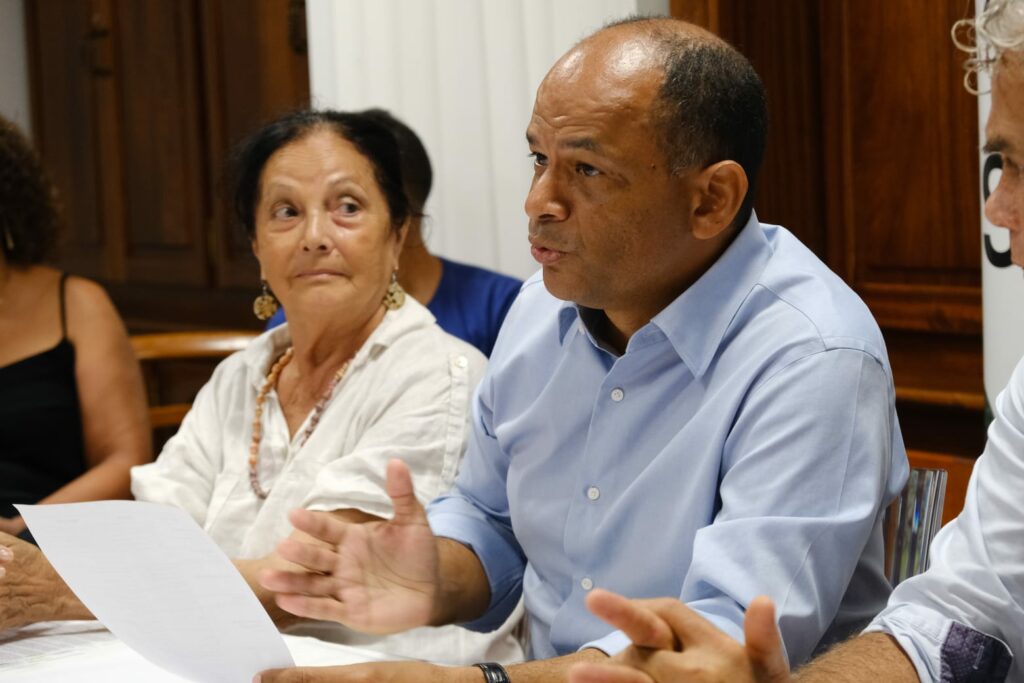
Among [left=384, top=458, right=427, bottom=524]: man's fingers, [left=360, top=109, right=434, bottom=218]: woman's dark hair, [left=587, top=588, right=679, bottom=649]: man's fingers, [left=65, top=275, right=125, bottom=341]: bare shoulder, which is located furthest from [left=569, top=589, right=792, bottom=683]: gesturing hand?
[left=65, top=275, right=125, bottom=341]: bare shoulder

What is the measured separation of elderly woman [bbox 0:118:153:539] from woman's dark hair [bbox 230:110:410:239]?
1.80ft

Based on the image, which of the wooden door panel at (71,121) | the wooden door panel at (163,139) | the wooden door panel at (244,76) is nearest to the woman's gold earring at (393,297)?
the wooden door panel at (244,76)

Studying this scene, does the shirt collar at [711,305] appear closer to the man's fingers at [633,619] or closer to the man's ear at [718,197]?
the man's ear at [718,197]

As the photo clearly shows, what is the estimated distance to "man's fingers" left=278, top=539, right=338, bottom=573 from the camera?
125 cm

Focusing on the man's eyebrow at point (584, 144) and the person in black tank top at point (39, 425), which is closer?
the man's eyebrow at point (584, 144)

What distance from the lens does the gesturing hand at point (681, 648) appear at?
3.17ft

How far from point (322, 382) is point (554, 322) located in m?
0.61

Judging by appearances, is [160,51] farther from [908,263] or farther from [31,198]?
[908,263]

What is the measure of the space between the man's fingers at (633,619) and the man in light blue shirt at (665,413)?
0.20 meters

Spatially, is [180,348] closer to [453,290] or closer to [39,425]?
[39,425]

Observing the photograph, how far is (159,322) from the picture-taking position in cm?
457

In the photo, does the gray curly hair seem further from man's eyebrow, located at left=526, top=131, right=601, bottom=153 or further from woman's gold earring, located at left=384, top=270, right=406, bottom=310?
woman's gold earring, located at left=384, top=270, right=406, bottom=310

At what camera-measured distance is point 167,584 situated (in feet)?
3.93

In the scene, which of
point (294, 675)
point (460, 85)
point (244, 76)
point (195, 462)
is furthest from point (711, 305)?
point (244, 76)
